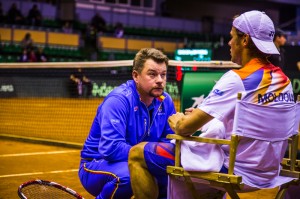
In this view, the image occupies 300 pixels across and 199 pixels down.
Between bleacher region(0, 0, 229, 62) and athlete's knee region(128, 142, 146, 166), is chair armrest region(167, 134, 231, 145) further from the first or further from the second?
bleacher region(0, 0, 229, 62)

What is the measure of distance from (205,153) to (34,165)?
17.2ft

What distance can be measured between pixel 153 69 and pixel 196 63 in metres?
5.35

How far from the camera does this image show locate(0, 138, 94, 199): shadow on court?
22.7 ft

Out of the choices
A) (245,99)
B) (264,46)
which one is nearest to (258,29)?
(264,46)

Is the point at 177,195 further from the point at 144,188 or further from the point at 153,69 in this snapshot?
the point at 153,69

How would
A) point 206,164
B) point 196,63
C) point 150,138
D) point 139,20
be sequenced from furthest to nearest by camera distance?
point 139,20, point 196,63, point 150,138, point 206,164

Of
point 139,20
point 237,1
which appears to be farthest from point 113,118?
point 237,1

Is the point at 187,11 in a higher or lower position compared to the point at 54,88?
higher

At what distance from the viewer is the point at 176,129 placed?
12.1 feet

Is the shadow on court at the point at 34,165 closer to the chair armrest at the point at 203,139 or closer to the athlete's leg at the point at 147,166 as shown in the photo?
the athlete's leg at the point at 147,166

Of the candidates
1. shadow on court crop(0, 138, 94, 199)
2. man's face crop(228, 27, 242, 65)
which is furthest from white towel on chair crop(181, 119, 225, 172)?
shadow on court crop(0, 138, 94, 199)

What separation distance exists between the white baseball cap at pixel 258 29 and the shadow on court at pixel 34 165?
128 inches

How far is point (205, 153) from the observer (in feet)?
12.0

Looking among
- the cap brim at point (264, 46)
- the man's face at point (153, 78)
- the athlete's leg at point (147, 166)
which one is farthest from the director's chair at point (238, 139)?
the man's face at point (153, 78)
